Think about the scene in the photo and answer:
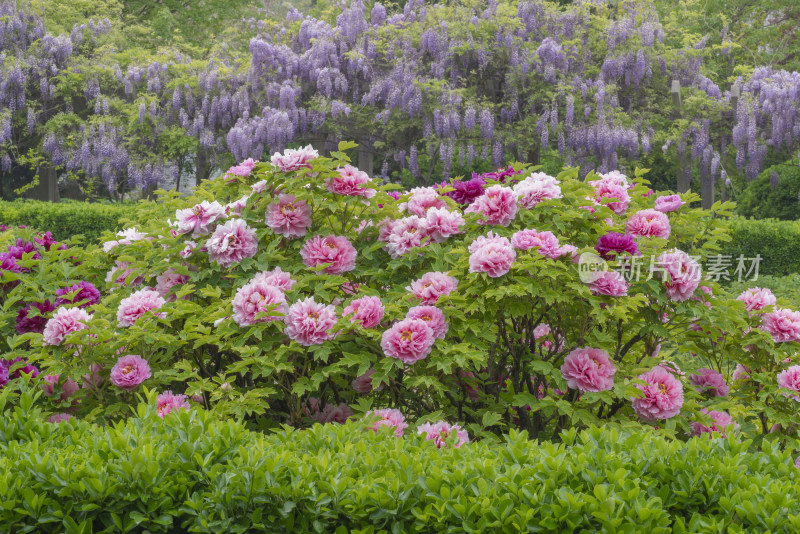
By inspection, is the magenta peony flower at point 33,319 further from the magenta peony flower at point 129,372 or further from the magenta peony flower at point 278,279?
the magenta peony flower at point 278,279

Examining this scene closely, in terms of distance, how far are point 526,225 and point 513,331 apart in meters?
0.49

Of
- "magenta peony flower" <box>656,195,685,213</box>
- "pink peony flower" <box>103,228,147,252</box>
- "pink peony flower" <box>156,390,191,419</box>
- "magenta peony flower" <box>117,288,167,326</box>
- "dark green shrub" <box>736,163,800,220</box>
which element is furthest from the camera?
"dark green shrub" <box>736,163,800,220</box>

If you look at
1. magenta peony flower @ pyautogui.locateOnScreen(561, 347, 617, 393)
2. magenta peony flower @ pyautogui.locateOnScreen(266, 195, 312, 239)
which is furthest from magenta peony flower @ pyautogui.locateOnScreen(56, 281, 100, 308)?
magenta peony flower @ pyautogui.locateOnScreen(561, 347, 617, 393)

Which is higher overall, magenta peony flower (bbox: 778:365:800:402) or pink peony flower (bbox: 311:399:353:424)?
magenta peony flower (bbox: 778:365:800:402)

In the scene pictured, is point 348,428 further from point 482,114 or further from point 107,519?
point 482,114

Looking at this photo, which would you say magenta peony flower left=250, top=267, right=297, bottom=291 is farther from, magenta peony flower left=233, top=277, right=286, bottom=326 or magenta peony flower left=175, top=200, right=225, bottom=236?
magenta peony flower left=175, top=200, right=225, bottom=236

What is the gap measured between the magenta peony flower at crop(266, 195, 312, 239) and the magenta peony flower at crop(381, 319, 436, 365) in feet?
2.62

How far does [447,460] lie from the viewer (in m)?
2.36

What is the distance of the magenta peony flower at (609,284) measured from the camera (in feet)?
9.66

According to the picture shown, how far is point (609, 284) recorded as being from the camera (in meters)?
2.96

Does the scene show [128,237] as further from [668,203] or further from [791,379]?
[791,379]

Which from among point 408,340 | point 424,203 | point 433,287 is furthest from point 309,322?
point 424,203

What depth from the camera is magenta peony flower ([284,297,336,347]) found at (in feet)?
9.92

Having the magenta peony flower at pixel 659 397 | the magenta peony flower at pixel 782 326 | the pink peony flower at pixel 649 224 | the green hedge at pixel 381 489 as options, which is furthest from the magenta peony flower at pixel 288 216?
the magenta peony flower at pixel 782 326
